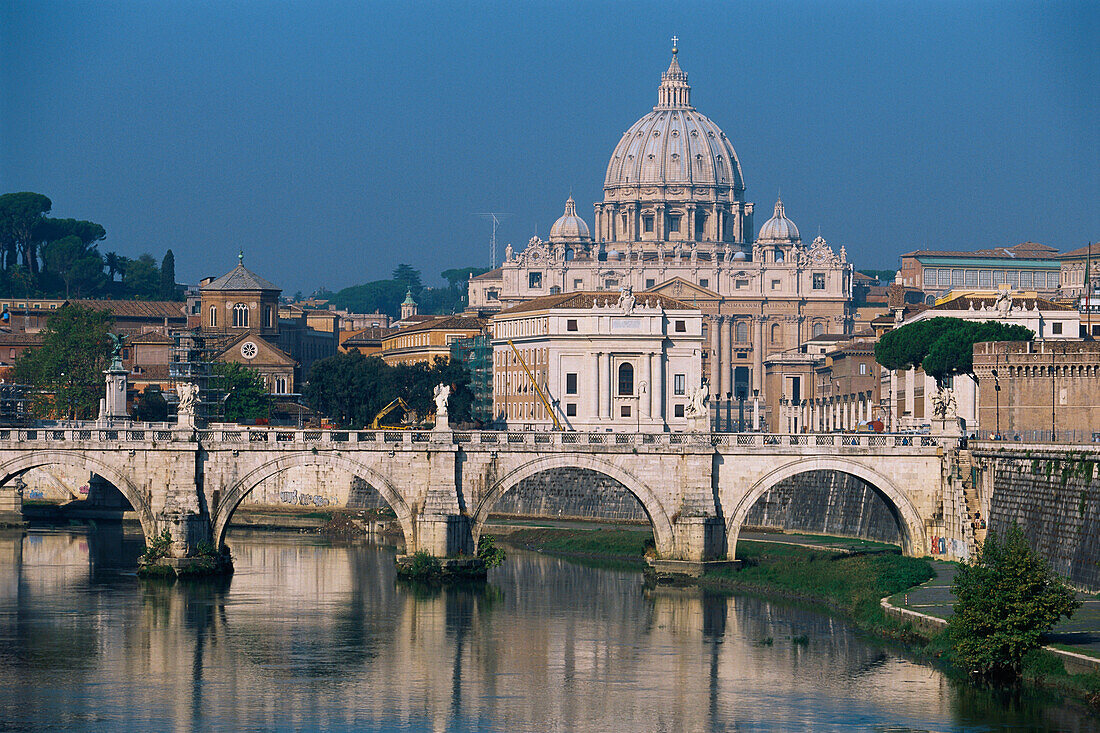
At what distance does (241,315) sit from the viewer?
165250mm

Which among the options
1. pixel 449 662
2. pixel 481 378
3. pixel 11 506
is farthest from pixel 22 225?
pixel 449 662

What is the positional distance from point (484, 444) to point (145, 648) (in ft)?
52.0

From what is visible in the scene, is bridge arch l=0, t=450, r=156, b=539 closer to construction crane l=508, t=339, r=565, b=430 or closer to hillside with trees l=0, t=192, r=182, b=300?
construction crane l=508, t=339, r=565, b=430

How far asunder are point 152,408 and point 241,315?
47129 millimetres

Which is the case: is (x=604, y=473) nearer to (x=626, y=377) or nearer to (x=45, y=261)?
(x=626, y=377)

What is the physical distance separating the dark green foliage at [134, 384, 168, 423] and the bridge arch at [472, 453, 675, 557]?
51.8 m

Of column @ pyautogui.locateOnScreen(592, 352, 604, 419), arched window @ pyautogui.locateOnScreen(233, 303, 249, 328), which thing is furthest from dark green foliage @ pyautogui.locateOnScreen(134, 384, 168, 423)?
A: arched window @ pyautogui.locateOnScreen(233, 303, 249, 328)

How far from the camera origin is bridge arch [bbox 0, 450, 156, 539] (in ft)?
217

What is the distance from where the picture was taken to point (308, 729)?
142ft

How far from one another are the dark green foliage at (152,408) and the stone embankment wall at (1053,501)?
210 ft

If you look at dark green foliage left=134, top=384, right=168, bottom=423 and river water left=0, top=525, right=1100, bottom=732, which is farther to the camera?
dark green foliage left=134, top=384, right=168, bottom=423

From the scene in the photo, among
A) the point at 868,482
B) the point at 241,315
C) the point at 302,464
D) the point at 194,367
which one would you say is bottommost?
the point at 868,482

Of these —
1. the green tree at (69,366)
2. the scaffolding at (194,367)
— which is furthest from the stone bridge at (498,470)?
the green tree at (69,366)

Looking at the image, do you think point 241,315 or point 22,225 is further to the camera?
point 22,225
